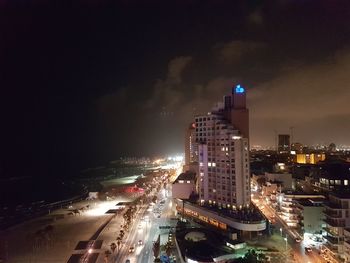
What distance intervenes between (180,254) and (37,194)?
8167cm

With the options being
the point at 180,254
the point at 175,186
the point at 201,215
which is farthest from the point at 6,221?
A: the point at 180,254

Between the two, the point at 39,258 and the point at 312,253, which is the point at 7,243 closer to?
the point at 39,258

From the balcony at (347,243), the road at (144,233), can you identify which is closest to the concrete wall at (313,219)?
the balcony at (347,243)

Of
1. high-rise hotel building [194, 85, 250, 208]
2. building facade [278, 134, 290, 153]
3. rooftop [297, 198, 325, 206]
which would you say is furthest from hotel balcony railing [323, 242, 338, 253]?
building facade [278, 134, 290, 153]

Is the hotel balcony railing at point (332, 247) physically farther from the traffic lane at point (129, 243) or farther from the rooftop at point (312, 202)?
the traffic lane at point (129, 243)

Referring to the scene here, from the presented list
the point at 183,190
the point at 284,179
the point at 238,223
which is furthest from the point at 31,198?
the point at 238,223

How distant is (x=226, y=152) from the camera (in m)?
39.4

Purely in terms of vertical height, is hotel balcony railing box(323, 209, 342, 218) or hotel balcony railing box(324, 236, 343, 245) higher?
hotel balcony railing box(323, 209, 342, 218)

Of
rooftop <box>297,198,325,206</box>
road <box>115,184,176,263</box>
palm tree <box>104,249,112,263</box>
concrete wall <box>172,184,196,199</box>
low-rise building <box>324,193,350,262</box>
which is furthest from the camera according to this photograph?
concrete wall <box>172,184,196,199</box>

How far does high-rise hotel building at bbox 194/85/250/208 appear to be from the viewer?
126 ft

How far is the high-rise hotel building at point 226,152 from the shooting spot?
126 ft

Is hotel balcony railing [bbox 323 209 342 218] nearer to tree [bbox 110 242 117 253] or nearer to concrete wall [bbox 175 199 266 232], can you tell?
concrete wall [bbox 175 199 266 232]

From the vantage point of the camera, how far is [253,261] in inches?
975

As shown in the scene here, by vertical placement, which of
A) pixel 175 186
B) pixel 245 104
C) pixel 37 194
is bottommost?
pixel 37 194
